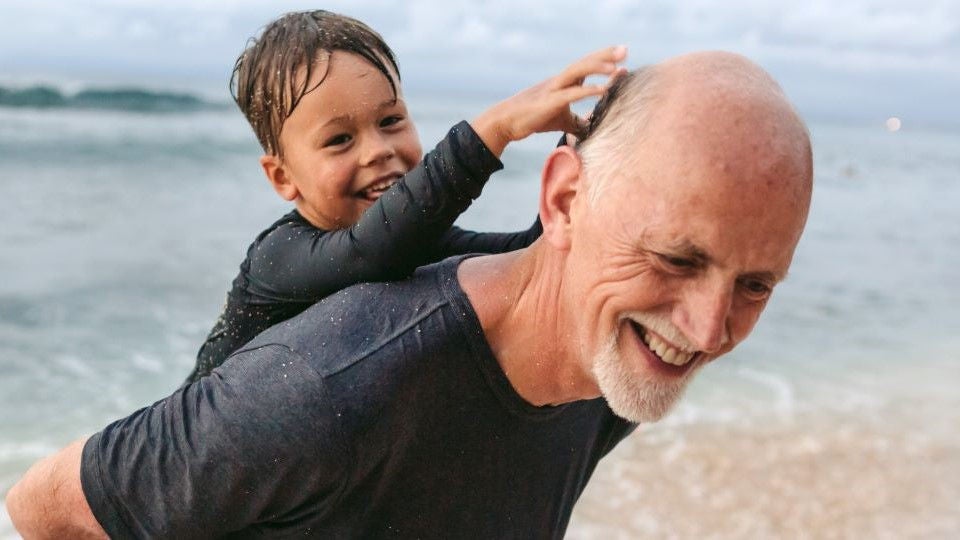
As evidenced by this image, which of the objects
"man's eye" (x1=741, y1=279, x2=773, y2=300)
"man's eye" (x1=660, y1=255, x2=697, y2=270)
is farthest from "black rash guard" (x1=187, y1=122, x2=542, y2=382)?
"man's eye" (x1=741, y1=279, x2=773, y2=300)

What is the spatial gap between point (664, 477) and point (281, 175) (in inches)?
169

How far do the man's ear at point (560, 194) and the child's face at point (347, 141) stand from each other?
569mm

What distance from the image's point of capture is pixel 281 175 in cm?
289

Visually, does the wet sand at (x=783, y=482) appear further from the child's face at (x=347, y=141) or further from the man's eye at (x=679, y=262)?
the man's eye at (x=679, y=262)

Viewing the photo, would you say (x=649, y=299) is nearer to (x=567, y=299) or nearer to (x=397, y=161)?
(x=567, y=299)

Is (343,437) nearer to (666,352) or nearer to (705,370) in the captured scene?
(666,352)

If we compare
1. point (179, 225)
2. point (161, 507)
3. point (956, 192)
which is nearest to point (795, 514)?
point (161, 507)

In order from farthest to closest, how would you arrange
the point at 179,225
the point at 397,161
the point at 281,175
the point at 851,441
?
the point at 179,225 < the point at 851,441 < the point at 281,175 < the point at 397,161

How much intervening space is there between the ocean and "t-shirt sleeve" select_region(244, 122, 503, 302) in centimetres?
377

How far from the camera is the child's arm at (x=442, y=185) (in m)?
2.14

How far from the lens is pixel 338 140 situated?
2.72 m

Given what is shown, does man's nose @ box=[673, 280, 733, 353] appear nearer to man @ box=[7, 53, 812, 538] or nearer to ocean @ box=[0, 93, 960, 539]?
man @ box=[7, 53, 812, 538]

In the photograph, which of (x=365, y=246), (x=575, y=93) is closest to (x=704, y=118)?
(x=575, y=93)

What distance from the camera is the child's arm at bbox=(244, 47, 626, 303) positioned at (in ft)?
7.04
